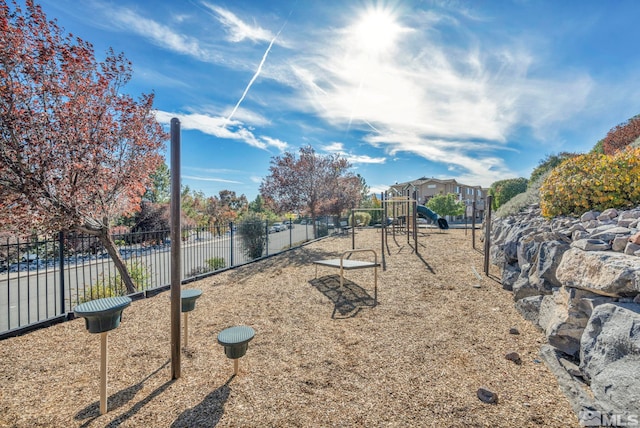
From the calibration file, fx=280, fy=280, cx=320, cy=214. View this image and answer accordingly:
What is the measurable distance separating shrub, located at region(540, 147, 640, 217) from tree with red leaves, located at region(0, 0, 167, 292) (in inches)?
300

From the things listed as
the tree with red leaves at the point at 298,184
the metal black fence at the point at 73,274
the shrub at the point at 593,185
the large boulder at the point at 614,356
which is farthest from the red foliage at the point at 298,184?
the large boulder at the point at 614,356

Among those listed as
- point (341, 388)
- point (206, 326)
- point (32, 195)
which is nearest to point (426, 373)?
point (341, 388)

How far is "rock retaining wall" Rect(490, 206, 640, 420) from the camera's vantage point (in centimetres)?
202

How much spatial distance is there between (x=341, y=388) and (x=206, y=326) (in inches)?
87.3

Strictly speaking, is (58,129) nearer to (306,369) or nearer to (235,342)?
(235,342)

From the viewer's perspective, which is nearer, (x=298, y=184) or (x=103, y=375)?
(x=103, y=375)

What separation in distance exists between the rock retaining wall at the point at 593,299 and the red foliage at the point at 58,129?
6837 mm

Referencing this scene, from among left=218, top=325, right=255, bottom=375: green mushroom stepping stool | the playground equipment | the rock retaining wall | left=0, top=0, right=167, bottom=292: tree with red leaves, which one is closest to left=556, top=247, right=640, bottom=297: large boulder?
the rock retaining wall

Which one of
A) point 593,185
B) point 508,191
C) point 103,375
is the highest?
point 508,191

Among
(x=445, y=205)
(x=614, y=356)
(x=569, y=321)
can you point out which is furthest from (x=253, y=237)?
(x=445, y=205)

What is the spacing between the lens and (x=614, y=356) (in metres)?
2.11

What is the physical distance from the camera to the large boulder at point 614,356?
1.90m

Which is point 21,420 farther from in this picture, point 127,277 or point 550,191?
point 550,191

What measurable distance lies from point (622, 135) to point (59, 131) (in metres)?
17.0
